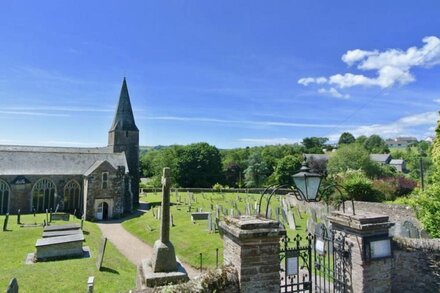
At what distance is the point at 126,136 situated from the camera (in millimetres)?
41375

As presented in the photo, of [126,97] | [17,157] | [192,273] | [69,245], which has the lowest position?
[192,273]

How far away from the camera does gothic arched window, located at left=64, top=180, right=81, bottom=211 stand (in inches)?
1361

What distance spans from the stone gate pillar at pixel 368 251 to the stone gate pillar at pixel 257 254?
6.68 feet

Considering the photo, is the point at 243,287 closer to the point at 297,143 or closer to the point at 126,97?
the point at 126,97

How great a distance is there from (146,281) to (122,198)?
28449mm

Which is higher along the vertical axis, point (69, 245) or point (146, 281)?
point (146, 281)

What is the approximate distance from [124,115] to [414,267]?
128ft

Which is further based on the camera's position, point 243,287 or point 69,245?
point 69,245

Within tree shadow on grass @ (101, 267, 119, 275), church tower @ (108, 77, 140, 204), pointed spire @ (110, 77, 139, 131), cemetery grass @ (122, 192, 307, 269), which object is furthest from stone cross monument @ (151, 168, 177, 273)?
pointed spire @ (110, 77, 139, 131)

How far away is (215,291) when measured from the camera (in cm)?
502

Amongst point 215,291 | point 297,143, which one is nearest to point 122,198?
point 215,291

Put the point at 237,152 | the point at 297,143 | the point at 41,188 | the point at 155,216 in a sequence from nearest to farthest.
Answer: the point at 155,216 → the point at 41,188 → the point at 237,152 → the point at 297,143

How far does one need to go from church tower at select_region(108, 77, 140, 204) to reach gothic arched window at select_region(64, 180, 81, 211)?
23.9 ft

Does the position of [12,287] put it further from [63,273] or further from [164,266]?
[63,273]
